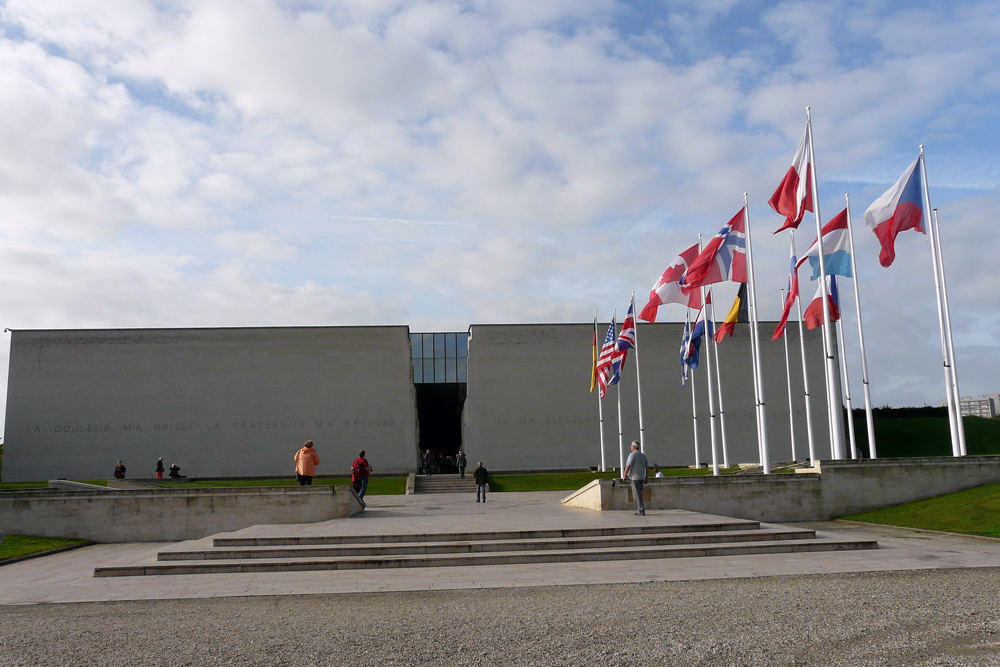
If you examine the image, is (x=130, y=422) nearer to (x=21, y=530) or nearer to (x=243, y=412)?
(x=243, y=412)

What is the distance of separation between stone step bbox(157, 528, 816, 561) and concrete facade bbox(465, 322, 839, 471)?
26.9 m

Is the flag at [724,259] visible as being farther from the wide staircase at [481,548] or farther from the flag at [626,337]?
the wide staircase at [481,548]

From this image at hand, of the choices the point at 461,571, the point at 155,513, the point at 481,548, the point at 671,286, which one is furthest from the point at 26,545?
the point at 671,286

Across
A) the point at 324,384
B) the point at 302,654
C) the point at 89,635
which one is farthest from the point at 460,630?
the point at 324,384

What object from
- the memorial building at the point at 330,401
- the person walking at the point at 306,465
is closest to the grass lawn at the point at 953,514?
the person walking at the point at 306,465

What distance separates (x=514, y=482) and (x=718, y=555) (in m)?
20.0

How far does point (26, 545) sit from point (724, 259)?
17.4 meters

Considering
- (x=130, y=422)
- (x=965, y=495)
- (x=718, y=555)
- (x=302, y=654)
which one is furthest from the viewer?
(x=130, y=422)

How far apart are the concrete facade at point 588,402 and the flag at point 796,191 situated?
22.3m

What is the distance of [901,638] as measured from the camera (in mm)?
6191

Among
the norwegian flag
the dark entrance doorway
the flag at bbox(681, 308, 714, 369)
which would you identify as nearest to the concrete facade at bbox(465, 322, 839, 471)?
the dark entrance doorway

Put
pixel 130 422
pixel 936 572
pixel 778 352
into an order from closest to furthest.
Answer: pixel 936 572 → pixel 130 422 → pixel 778 352

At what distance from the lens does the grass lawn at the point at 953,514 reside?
13863 mm

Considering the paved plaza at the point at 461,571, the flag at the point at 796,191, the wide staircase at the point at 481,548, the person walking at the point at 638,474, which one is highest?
the flag at the point at 796,191
